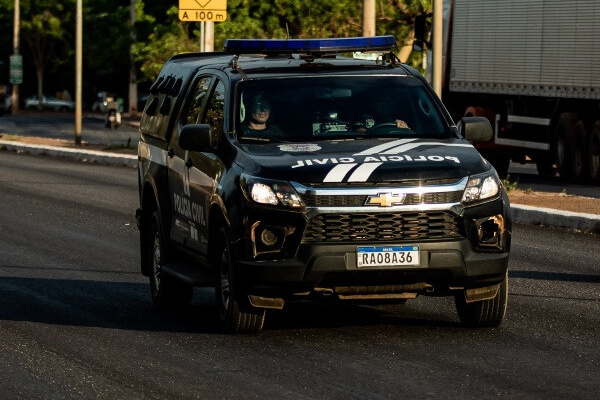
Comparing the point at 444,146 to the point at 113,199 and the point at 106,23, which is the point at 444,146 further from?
the point at 106,23

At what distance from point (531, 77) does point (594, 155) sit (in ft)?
12.1

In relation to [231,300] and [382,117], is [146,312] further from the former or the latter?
[382,117]

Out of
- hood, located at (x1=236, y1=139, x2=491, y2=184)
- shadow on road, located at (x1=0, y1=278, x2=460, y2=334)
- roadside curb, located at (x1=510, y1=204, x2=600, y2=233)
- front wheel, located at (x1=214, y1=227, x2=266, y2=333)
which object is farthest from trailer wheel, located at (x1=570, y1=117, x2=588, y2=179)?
front wheel, located at (x1=214, y1=227, x2=266, y2=333)

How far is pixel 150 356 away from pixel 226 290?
40.4 inches

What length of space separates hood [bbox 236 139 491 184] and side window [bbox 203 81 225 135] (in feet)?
1.92

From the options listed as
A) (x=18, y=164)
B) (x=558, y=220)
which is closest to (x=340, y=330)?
(x=558, y=220)

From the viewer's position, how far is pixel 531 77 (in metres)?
32.8

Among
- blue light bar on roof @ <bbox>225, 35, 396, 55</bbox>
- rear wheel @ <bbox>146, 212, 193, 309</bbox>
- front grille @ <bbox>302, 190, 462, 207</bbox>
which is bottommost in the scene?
rear wheel @ <bbox>146, 212, 193, 309</bbox>

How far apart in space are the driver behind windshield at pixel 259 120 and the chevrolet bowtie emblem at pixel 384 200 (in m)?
1.31

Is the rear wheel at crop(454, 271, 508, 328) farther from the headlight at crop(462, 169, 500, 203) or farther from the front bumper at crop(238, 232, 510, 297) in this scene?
the headlight at crop(462, 169, 500, 203)

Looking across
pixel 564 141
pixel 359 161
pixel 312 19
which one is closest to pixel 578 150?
pixel 564 141

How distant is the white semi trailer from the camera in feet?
100

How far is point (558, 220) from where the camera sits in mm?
19891

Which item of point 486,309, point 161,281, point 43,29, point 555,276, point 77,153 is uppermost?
point 486,309
